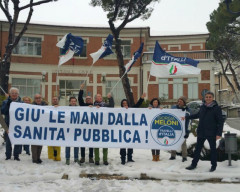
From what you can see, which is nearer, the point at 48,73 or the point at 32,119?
the point at 32,119

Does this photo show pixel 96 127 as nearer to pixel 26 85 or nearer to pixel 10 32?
pixel 10 32

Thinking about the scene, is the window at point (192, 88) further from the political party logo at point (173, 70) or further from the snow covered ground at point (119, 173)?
the snow covered ground at point (119, 173)

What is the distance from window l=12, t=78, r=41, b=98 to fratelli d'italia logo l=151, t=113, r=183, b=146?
19.6m

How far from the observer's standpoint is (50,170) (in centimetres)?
633

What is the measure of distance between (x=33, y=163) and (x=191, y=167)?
3865 millimetres

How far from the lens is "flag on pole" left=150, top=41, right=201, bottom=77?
8.21m

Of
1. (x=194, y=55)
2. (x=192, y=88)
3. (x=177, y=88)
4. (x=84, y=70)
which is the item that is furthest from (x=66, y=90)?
(x=194, y=55)

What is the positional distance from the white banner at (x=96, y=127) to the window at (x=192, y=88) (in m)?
18.2

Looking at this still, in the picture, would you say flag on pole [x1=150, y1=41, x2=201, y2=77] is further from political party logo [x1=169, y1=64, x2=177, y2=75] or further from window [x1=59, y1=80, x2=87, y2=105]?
window [x1=59, y1=80, x2=87, y2=105]

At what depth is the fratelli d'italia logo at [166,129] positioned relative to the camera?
7.11 m

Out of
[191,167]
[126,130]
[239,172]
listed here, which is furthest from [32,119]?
[239,172]

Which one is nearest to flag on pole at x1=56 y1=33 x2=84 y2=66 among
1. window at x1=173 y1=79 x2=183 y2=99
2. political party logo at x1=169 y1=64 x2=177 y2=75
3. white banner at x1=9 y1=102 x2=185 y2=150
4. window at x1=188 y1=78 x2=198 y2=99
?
political party logo at x1=169 y1=64 x2=177 y2=75

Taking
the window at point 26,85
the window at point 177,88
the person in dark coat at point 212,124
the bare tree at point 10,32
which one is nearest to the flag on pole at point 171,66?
the person in dark coat at point 212,124

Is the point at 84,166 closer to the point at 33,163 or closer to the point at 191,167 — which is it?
the point at 33,163
